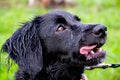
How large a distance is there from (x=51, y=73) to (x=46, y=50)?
12.1 inches

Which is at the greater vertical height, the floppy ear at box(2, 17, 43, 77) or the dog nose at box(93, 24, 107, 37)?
the dog nose at box(93, 24, 107, 37)

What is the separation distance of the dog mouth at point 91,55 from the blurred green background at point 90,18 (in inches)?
79.5

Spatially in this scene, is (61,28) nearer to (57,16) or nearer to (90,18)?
(57,16)

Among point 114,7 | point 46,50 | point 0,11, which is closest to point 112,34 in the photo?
point 114,7

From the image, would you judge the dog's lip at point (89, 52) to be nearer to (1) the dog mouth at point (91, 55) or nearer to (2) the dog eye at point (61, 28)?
(1) the dog mouth at point (91, 55)

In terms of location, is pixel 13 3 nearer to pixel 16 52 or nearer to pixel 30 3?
pixel 30 3

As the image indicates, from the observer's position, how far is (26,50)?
620 cm

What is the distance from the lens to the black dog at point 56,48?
5.99 m

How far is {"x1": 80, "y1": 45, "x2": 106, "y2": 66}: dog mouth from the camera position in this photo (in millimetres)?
5953

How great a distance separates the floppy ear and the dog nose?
30.4 inches

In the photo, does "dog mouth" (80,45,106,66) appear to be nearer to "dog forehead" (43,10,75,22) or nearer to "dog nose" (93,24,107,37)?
"dog nose" (93,24,107,37)

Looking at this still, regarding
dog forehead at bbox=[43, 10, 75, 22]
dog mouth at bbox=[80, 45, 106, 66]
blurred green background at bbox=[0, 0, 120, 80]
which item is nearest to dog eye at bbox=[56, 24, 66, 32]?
dog forehead at bbox=[43, 10, 75, 22]

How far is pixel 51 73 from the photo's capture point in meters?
6.23

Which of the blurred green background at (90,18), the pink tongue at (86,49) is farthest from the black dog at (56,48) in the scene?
the blurred green background at (90,18)
